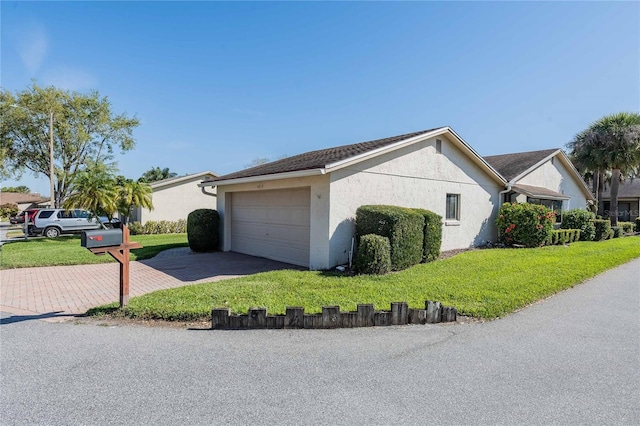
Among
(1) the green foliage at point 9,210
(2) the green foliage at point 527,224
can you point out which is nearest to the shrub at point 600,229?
(2) the green foliage at point 527,224

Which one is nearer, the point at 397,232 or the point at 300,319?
the point at 300,319

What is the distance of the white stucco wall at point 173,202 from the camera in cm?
2370

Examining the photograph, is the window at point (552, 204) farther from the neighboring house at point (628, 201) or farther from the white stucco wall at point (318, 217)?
the neighboring house at point (628, 201)

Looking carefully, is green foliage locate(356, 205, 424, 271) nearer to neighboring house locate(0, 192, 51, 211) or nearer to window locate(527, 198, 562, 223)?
window locate(527, 198, 562, 223)

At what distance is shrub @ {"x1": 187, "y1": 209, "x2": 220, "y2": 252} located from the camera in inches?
516

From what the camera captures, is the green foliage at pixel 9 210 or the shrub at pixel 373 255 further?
the green foliage at pixel 9 210

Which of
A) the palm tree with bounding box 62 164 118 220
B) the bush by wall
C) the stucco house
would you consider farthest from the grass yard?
the bush by wall

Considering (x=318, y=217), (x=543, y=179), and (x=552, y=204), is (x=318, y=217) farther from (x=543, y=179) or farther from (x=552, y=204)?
(x=543, y=179)

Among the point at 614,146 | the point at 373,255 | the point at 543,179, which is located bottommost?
the point at 373,255

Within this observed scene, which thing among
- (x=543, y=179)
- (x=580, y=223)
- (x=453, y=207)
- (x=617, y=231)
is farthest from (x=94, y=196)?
(x=617, y=231)

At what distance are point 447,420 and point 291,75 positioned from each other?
15.1 metres

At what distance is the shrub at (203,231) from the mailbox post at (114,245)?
7.23 m

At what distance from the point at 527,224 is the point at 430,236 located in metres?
5.88

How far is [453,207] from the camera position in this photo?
13383mm
